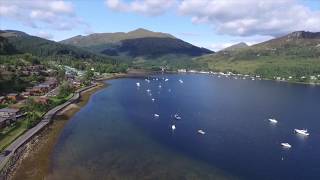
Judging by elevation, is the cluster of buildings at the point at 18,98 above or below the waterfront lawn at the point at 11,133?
above

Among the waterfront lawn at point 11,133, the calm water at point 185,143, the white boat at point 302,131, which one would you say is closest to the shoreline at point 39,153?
the calm water at point 185,143

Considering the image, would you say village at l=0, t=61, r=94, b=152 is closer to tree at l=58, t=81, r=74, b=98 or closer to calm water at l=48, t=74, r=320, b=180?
tree at l=58, t=81, r=74, b=98

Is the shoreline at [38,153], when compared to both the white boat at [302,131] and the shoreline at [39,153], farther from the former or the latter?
the white boat at [302,131]

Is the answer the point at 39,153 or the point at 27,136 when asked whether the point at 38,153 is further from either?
the point at 27,136

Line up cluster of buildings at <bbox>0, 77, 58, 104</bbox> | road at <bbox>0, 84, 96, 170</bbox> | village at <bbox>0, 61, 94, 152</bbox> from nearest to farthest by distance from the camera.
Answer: road at <bbox>0, 84, 96, 170</bbox>
village at <bbox>0, 61, 94, 152</bbox>
cluster of buildings at <bbox>0, 77, 58, 104</bbox>

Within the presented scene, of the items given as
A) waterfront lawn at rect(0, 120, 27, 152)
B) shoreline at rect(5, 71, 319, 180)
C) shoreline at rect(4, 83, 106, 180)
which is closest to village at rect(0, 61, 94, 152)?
waterfront lawn at rect(0, 120, 27, 152)

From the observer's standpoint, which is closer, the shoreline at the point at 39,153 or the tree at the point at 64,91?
the shoreline at the point at 39,153

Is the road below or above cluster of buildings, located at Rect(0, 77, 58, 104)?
below
